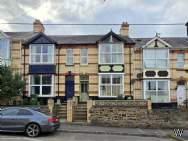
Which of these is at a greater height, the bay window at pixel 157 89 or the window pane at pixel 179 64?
the window pane at pixel 179 64

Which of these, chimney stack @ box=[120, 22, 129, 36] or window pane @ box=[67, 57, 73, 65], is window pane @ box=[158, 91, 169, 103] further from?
window pane @ box=[67, 57, 73, 65]

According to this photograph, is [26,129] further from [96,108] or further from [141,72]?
[141,72]

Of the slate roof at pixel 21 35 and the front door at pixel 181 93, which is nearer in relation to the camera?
the front door at pixel 181 93

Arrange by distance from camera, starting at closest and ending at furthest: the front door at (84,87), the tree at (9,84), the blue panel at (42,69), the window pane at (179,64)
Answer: the tree at (9,84) → the blue panel at (42,69) → the window pane at (179,64) → the front door at (84,87)

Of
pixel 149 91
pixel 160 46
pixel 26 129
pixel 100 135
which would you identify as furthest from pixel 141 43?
pixel 26 129

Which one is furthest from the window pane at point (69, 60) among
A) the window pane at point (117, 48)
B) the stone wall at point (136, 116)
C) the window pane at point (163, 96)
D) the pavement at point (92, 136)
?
the pavement at point (92, 136)

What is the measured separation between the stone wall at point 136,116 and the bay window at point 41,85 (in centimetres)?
974

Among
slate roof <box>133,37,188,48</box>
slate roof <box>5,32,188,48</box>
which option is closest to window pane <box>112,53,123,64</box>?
slate roof <box>5,32,188,48</box>

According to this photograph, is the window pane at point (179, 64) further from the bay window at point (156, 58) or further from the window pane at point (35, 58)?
the window pane at point (35, 58)

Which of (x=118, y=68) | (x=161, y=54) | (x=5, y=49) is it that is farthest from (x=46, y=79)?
(x=161, y=54)

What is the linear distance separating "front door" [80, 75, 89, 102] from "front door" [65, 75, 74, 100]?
0.97 meters

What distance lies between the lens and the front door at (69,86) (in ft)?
123

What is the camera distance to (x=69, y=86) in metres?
37.6

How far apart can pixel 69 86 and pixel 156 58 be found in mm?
8813
